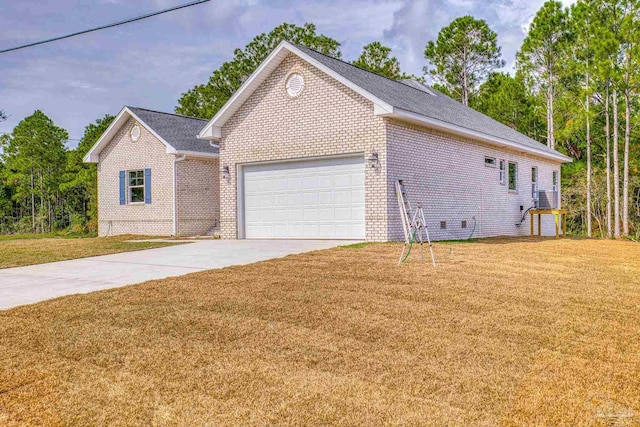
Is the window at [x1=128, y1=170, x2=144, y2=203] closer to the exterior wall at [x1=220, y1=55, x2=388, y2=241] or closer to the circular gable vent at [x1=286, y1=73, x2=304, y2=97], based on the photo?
the exterior wall at [x1=220, y1=55, x2=388, y2=241]

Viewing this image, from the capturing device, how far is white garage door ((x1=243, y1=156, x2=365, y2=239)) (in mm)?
13945

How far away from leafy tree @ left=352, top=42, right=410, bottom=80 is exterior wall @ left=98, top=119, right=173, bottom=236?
1861 cm

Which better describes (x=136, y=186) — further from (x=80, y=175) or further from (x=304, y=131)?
(x=304, y=131)

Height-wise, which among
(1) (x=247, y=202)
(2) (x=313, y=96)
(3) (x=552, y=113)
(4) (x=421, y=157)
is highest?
(3) (x=552, y=113)

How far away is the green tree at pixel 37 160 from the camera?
34.9 meters

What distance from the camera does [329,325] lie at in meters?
5.46

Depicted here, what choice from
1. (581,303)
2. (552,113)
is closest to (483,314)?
(581,303)

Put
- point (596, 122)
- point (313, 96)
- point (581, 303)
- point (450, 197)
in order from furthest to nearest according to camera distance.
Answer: point (596, 122) → point (450, 197) → point (313, 96) → point (581, 303)

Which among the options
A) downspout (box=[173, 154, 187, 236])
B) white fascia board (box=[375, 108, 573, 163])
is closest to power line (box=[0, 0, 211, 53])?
white fascia board (box=[375, 108, 573, 163])

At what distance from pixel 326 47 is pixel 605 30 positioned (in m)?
18.6

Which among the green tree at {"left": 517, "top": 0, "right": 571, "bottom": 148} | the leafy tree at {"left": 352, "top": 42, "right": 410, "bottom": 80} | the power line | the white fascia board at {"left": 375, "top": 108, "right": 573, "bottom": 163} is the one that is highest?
the leafy tree at {"left": 352, "top": 42, "right": 410, "bottom": 80}

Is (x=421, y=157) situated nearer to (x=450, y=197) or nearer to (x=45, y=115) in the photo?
(x=450, y=197)

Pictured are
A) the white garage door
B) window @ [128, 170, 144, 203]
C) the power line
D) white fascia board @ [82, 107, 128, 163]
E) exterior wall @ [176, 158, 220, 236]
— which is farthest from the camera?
window @ [128, 170, 144, 203]

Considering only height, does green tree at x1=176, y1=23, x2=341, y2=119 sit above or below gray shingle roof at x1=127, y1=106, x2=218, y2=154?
above
